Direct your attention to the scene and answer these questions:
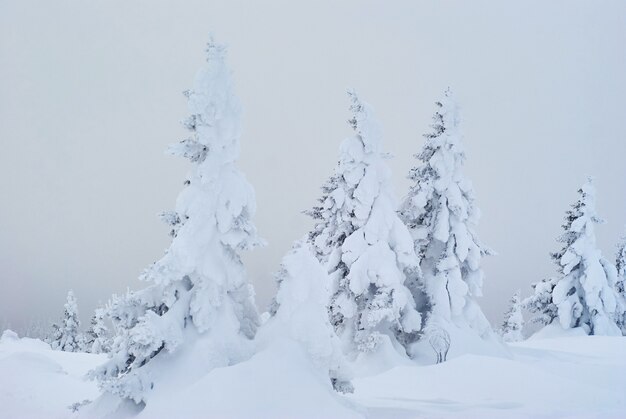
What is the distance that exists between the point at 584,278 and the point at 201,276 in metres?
34.7

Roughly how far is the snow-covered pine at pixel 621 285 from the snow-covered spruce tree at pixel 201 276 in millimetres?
37359

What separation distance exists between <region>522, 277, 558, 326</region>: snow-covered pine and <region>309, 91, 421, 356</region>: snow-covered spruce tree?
61.4 ft

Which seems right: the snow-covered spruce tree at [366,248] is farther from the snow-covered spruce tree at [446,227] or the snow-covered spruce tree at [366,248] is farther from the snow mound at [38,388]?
the snow mound at [38,388]

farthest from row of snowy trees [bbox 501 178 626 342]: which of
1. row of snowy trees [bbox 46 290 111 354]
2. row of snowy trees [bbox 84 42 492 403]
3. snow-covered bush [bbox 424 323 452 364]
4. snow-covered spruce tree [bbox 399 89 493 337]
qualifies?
row of snowy trees [bbox 46 290 111 354]

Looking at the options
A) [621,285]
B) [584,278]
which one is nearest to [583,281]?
[584,278]

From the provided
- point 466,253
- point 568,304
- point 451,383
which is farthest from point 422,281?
point 568,304

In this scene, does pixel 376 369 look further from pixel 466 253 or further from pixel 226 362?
pixel 226 362

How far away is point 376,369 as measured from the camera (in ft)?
88.6

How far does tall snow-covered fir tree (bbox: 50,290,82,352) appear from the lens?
6444 centimetres

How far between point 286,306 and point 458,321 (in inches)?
697

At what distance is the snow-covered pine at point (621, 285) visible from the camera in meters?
45.1

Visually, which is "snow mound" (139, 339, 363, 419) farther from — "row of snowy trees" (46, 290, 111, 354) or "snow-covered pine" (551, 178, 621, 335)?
"row of snowy trees" (46, 290, 111, 354)

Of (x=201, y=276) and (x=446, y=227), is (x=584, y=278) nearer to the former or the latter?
(x=446, y=227)

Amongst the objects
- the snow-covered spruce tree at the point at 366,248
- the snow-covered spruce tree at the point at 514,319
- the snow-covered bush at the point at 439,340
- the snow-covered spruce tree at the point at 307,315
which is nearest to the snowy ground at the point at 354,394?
the snow-covered spruce tree at the point at 307,315
